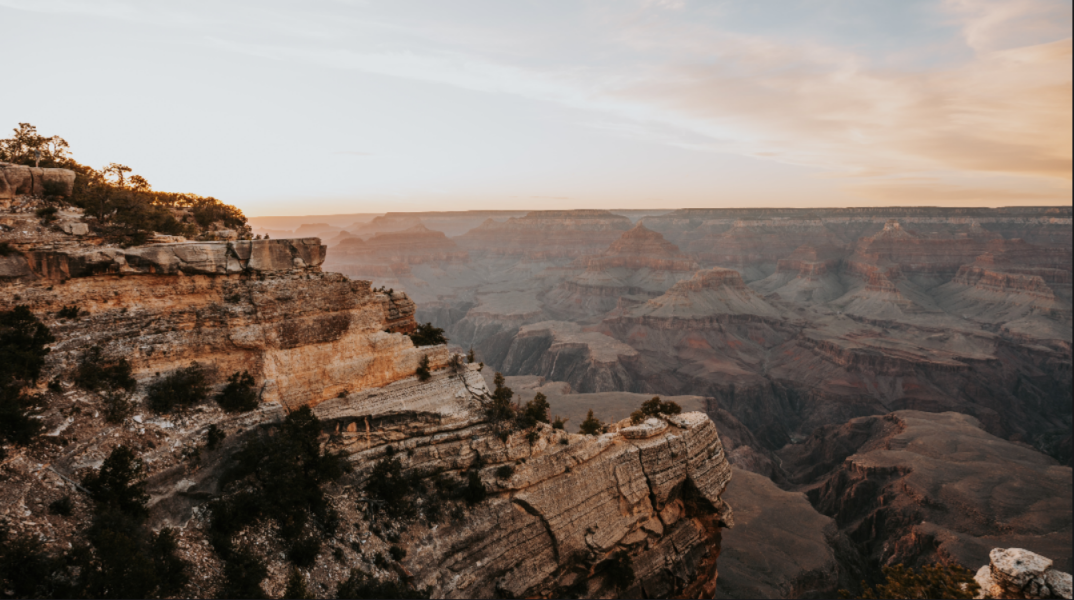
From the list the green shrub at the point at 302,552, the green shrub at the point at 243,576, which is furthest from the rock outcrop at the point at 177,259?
the green shrub at the point at 302,552

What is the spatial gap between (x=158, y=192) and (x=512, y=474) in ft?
116

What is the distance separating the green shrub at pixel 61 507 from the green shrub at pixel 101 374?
172 inches

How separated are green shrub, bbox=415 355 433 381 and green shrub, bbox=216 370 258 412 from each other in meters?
7.43

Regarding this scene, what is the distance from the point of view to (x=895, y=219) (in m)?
196

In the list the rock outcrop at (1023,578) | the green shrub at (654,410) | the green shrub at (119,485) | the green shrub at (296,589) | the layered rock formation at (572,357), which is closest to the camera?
the green shrub at (119,485)

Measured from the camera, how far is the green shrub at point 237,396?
20.7m

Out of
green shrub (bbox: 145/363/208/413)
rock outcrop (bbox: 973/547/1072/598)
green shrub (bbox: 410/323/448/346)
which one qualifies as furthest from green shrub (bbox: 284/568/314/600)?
rock outcrop (bbox: 973/547/1072/598)

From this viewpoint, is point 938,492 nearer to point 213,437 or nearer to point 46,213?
point 213,437

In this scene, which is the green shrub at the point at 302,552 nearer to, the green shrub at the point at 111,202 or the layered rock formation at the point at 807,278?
the green shrub at the point at 111,202

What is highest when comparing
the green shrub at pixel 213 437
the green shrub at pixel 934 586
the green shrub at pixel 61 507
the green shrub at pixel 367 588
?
the green shrub at pixel 213 437

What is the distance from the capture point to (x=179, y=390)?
19734 millimetres

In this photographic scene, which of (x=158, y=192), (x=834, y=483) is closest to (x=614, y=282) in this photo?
(x=834, y=483)

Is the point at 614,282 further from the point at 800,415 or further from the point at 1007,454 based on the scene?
the point at 1007,454

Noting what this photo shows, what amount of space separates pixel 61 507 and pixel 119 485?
1.52 metres
